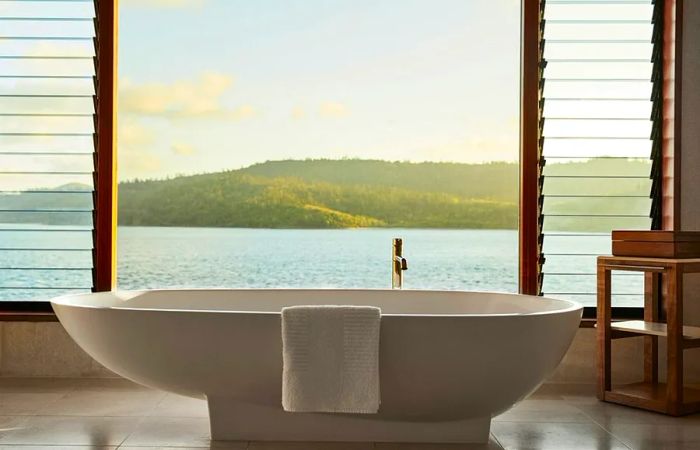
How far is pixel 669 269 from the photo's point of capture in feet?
10.1

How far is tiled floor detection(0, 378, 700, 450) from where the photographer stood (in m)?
2.56

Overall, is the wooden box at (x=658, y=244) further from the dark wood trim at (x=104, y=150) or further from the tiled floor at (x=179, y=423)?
the dark wood trim at (x=104, y=150)

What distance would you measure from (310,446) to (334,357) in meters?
0.37

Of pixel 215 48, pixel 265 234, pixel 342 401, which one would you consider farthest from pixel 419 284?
pixel 342 401

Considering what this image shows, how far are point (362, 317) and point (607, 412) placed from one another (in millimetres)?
1298

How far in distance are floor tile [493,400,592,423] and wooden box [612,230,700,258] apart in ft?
2.24

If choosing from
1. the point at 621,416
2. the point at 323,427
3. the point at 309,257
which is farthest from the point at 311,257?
the point at 323,427

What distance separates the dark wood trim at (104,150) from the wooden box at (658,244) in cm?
220

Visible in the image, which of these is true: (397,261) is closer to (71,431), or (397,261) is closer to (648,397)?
(648,397)

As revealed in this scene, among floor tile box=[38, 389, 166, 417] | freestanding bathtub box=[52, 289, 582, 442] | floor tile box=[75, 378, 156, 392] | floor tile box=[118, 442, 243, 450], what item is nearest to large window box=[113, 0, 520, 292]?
floor tile box=[75, 378, 156, 392]

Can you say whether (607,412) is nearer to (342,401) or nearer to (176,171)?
(342,401)

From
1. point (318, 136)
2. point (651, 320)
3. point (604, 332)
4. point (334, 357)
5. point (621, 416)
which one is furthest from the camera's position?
point (318, 136)

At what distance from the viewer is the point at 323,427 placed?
2.55 m

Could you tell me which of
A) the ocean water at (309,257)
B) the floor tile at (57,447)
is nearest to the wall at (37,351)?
the floor tile at (57,447)
